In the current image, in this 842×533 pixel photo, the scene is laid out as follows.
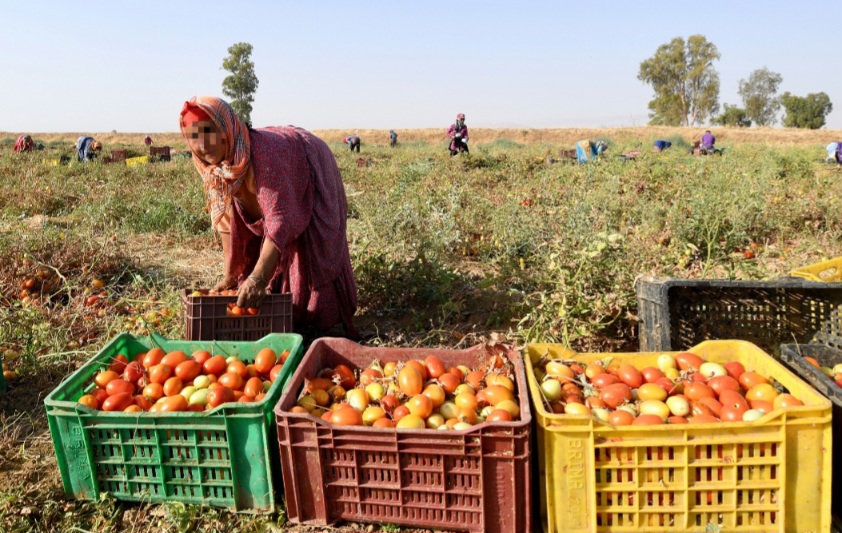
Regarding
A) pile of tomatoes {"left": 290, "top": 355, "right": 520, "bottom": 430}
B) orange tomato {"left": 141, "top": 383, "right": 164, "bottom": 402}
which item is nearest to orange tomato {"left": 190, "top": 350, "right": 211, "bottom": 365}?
orange tomato {"left": 141, "top": 383, "right": 164, "bottom": 402}

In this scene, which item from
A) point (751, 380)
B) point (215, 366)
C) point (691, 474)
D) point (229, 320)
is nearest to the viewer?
point (691, 474)

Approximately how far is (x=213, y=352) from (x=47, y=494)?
77 centimetres

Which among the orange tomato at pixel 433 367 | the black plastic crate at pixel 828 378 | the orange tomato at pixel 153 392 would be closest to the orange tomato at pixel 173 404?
the orange tomato at pixel 153 392

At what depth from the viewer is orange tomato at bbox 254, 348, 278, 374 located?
243 cm

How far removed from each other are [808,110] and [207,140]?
5888cm

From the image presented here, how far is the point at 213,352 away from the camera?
257 cm

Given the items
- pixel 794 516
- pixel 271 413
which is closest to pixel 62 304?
pixel 271 413

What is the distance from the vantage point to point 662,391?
207 cm

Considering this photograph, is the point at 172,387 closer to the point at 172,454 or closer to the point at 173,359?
the point at 173,359

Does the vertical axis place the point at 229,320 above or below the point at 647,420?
above

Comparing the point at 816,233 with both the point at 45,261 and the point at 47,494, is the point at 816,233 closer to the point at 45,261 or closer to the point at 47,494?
the point at 47,494

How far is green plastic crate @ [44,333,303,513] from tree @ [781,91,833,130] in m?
57.7

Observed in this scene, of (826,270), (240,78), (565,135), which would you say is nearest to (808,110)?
(565,135)

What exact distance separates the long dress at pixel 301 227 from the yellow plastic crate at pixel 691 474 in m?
1.70
